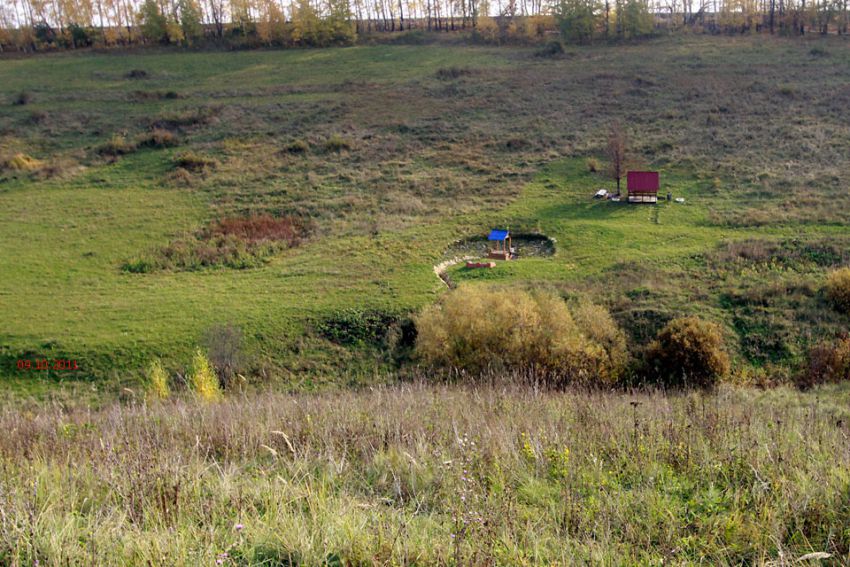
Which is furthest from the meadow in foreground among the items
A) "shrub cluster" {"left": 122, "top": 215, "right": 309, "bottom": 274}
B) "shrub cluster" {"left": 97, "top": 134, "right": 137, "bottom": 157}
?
"shrub cluster" {"left": 97, "top": 134, "right": 137, "bottom": 157}

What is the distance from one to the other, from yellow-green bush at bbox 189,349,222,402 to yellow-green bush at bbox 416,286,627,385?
6043mm

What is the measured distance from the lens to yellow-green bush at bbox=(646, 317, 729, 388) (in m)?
17.9

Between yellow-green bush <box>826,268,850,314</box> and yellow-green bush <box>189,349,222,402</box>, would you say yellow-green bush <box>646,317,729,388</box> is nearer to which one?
yellow-green bush <box>826,268,850,314</box>

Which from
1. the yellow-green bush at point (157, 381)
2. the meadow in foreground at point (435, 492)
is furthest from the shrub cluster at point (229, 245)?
the meadow in foreground at point (435, 492)

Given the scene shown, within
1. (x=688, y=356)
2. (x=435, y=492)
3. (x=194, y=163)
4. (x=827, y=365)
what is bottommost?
(x=827, y=365)

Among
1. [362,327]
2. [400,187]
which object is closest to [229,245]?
[362,327]

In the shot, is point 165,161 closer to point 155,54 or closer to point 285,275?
point 285,275

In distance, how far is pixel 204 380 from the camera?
664 inches

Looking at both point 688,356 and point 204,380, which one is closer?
point 204,380

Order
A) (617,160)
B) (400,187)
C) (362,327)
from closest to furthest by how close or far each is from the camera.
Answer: (362,327)
(617,160)
(400,187)

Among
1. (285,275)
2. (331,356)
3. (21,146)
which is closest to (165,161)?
(21,146)

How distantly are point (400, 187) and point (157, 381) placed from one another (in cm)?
2098

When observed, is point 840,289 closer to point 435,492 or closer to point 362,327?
point 362,327

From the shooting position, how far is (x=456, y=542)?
3.83m
